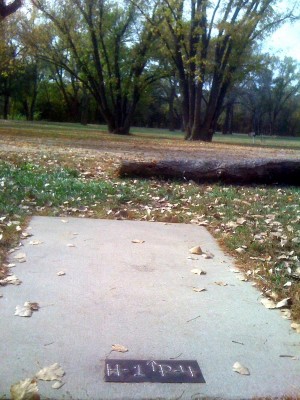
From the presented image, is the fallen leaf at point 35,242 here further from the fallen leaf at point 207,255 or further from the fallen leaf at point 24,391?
the fallen leaf at point 24,391

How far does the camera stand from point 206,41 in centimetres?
3269

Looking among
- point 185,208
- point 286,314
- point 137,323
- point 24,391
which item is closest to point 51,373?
point 24,391

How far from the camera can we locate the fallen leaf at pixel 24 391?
304 centimetres

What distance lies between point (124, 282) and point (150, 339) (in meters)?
1.15

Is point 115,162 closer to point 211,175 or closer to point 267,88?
point 211,175

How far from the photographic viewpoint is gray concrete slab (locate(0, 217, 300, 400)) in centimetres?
337

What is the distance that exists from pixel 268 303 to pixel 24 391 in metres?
2.30

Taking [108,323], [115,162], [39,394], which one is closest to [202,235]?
[108,323]

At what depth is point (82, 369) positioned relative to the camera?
136 inches

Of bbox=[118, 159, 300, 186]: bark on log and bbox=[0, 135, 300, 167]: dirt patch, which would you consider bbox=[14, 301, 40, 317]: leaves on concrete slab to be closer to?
bbox=[118, 159, 300, 186]: bark on log

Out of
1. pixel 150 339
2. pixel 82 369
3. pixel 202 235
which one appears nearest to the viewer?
pixel 82 369

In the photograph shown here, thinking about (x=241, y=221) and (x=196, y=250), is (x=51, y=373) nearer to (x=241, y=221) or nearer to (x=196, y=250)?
(x=196, y=250)

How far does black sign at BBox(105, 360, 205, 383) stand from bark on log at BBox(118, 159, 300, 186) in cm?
729

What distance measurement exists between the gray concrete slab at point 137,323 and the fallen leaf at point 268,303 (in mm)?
51
